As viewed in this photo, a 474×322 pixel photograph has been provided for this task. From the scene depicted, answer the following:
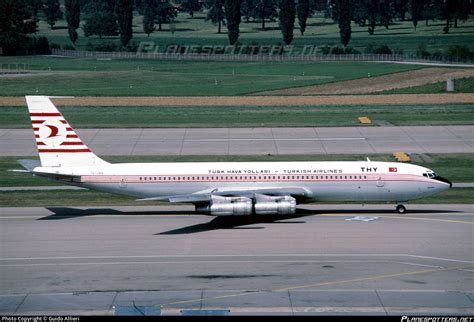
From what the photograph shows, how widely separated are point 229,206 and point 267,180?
3876 mm

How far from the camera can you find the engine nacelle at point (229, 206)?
2082 inches

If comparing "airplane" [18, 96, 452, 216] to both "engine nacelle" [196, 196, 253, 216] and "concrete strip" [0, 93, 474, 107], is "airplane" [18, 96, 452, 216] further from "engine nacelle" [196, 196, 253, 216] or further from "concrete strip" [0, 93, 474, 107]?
"concrete strip" [0, 93, 474, 107]

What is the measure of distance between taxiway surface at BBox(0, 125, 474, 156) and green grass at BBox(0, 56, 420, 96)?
40.5m

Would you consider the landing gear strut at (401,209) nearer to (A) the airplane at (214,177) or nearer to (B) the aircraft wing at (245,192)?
(A) the airplane at (214,177)

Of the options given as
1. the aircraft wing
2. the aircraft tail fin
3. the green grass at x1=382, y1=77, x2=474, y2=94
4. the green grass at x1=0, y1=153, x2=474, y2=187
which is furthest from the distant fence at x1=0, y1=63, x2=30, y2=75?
the aircraft wing

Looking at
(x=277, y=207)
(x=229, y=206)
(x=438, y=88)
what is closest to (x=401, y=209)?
(x=277, y=207)

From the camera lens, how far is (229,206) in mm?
52938

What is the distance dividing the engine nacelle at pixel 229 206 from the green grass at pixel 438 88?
7832 cm

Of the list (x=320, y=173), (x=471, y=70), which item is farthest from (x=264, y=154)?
(x=471, y=70)

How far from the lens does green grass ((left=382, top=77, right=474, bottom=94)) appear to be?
4948 inches

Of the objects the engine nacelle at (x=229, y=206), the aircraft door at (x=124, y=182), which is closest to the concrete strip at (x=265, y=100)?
the aircraft door at (x=124, y=182)

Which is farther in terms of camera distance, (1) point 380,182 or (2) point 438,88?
(2) point 438,88

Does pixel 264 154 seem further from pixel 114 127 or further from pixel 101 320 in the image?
pixel 101 320

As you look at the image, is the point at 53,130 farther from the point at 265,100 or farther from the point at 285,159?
the point at 265,100
